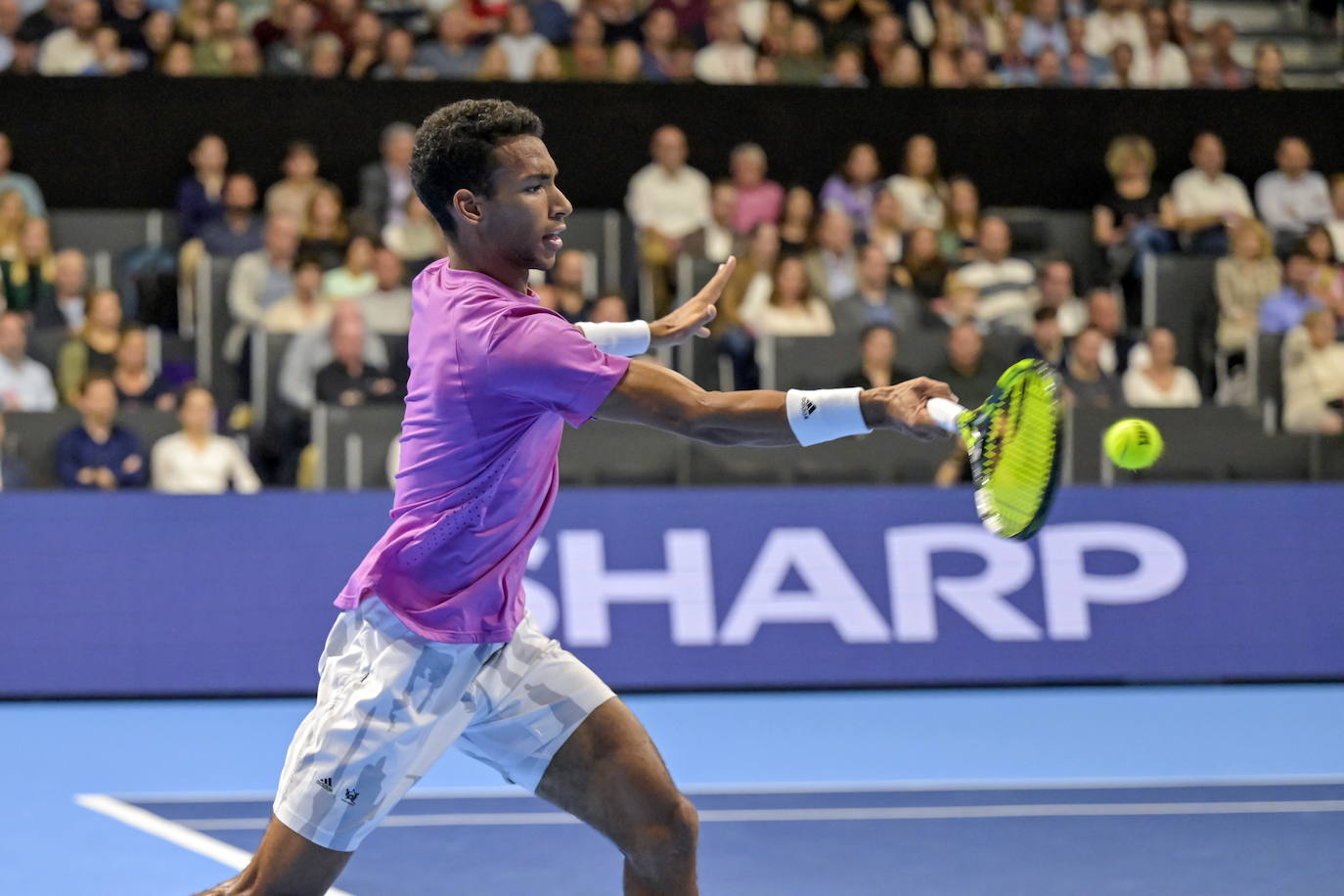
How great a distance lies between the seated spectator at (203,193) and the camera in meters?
11.8

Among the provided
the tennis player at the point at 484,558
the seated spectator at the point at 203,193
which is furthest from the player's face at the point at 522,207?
the seated spectator at the point at 203,193

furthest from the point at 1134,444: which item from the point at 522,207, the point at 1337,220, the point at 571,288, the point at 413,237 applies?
the point at 1337,220

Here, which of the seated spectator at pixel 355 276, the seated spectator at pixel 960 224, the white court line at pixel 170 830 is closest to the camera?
the white court line at pixel 170 830

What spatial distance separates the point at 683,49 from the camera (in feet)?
43.7

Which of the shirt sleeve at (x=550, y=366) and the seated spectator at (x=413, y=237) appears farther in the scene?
the seated spectator at (x=413, y=237)

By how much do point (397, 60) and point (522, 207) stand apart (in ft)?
30.4

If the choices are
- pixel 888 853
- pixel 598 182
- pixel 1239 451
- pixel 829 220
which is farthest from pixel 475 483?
pixel 598 182

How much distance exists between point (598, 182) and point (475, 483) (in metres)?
9.39

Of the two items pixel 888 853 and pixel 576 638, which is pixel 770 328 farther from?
pixel 888 853

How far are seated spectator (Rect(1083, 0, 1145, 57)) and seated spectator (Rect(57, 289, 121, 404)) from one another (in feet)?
24.9

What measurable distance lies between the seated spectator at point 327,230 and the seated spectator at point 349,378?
1271mm

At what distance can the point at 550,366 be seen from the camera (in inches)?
135

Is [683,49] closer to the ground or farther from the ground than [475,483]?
farther from the ground

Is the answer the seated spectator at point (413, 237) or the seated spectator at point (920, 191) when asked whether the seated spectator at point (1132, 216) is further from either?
the seated spectator at point (413, 237)
